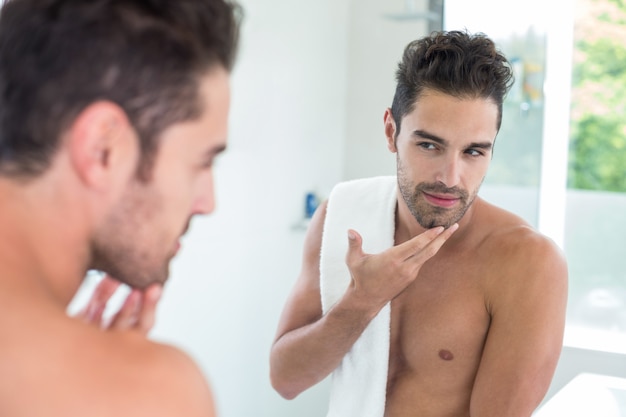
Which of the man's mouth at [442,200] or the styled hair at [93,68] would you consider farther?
the man's mouth at [442,200]

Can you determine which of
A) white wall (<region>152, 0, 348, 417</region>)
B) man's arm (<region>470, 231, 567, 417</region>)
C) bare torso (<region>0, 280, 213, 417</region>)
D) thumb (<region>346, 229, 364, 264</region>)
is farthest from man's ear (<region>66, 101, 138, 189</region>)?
white wall (<region>152, 0, 348, 417</region>)

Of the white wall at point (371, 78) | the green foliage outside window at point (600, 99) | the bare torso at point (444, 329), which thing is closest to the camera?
the bare torso at point (444, 329)

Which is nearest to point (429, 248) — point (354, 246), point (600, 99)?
point (354, 246)

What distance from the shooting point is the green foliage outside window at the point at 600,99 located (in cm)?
279

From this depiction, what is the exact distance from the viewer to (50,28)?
0.71m

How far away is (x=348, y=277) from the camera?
1716 mm

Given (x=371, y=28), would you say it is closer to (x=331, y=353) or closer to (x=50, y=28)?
(x=331, y=353)

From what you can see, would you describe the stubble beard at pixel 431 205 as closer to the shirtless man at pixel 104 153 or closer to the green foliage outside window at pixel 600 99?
the shirtless man at pixel 104 153

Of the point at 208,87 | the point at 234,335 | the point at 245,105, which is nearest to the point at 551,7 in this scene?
the point at 245,105

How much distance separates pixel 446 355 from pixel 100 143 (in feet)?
3.61

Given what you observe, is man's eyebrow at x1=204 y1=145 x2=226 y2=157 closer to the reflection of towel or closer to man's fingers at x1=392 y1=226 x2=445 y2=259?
man's fingers at x1=392 y1=226 x2=445 y2=259

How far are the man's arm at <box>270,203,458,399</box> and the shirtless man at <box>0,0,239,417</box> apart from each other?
0.75 metres

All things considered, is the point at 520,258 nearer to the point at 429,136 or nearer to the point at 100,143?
the point at 429,136

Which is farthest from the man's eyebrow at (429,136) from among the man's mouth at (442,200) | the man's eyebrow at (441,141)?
the man's mouth at (442,200)
